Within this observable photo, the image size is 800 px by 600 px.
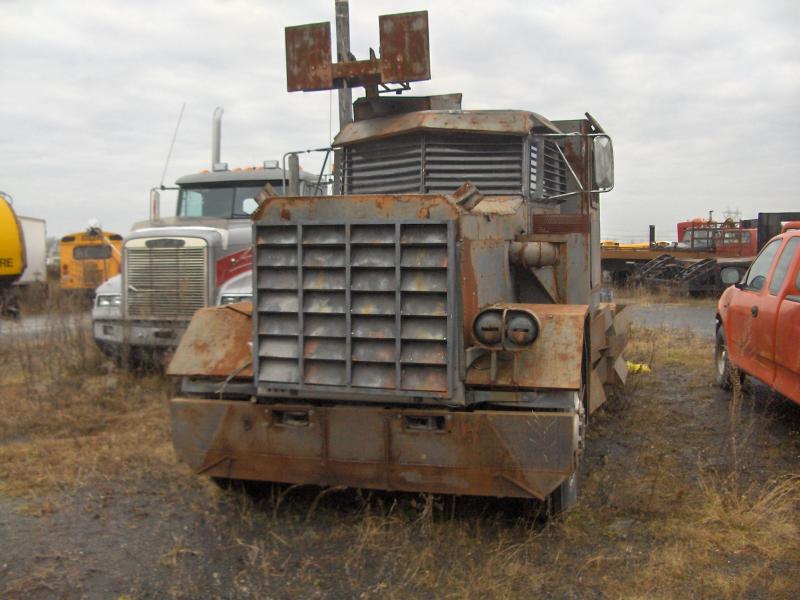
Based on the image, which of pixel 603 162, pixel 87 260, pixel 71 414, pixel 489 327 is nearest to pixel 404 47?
pixel 603 162

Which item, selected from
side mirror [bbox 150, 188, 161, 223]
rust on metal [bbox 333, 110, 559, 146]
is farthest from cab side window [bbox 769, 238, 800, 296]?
side mirror [bbox 150, 188, 161, 223]

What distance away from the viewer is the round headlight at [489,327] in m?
4.13

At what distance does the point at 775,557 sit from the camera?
13.7 ft

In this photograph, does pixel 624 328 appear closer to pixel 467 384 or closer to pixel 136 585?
pixel 467 384

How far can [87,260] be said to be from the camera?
76.1 feet

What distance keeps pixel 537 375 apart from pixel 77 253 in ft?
72.9

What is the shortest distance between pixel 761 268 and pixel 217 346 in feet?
16.9

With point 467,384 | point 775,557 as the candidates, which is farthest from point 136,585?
point 775,557

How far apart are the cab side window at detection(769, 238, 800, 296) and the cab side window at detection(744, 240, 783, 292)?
0.25 m

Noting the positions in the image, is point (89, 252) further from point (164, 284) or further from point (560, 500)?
point (560, 500)

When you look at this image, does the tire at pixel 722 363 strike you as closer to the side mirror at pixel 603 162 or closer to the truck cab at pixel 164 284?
the side mirror at pixel 603 162

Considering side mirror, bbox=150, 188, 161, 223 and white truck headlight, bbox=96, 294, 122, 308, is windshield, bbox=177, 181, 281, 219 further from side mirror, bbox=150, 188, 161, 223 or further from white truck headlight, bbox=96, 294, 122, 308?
Answer: white truck headlight, bbox=96, 294, 122, 308

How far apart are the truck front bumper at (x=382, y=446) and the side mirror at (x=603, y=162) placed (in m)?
2.32

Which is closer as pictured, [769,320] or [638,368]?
[769,320]
